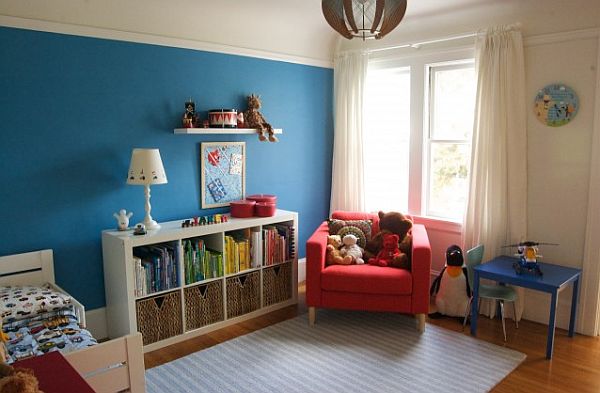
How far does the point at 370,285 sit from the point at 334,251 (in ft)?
1.41

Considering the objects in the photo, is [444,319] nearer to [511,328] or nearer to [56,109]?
[511,328]

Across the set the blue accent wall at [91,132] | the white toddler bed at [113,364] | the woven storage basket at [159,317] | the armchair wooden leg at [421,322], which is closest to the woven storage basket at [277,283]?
the blue accent wall at [91,132]

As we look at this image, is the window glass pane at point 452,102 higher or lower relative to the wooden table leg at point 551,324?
higher

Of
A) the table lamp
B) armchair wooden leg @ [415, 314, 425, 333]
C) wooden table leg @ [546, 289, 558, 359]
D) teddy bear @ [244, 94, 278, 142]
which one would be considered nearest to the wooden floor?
wooden table leg @ [546, 289, 558, 359]

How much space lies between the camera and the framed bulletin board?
3.83 meters

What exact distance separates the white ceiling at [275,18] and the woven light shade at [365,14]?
1.72m

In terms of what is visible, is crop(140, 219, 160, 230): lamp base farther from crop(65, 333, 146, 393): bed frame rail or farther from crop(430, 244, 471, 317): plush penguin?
crop(430, 244, 471, 317): plush penguin

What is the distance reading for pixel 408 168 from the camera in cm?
445

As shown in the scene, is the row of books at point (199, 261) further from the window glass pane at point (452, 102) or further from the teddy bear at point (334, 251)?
the window glass pane at point (452, 102)

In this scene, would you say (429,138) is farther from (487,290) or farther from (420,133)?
(487,290)

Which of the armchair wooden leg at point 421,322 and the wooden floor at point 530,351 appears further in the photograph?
the armchair wooden leg at point 421,322

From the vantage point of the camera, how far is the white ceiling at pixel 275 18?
310cm

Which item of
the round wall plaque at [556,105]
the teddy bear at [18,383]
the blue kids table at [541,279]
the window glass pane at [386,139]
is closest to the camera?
the teddy bear at [18,383]

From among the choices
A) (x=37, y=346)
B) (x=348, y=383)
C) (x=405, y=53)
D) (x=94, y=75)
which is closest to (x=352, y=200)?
(x=405, y=53)
